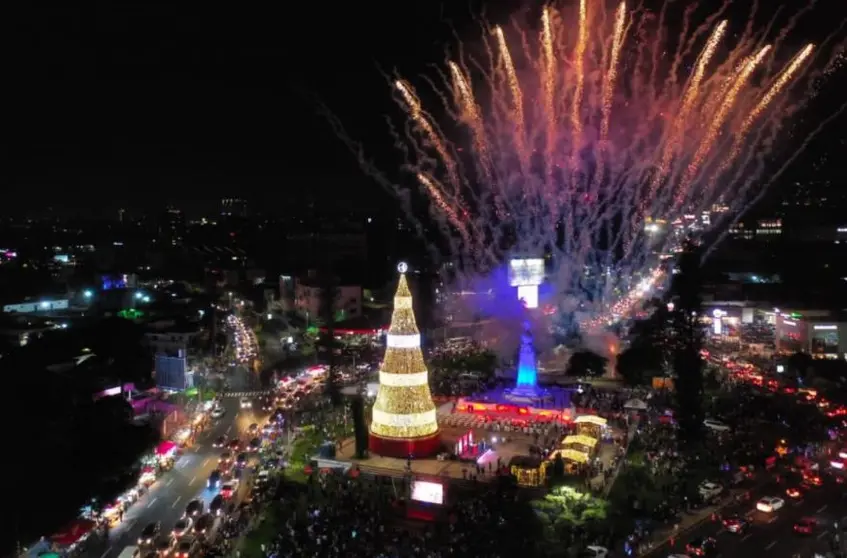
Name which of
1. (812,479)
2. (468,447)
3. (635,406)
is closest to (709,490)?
(812,479)

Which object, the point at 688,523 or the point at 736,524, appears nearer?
the point at 736,524

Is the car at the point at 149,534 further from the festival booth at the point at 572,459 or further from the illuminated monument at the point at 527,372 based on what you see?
the illuminated monument at the point at 527,372

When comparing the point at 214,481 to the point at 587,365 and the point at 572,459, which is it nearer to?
the point at 572,459

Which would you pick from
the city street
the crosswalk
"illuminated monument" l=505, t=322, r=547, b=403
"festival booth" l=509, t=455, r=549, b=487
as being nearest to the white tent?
"illuminated monument" l=505, t=322, r=547, b=403

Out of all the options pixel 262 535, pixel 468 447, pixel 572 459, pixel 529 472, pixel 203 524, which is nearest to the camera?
pixel 262 535

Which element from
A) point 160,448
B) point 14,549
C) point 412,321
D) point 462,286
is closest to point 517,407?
point 412,321

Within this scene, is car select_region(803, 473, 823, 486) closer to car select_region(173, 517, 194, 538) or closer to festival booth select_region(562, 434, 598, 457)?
festival booth select_region(562, 434, 598, 457)
